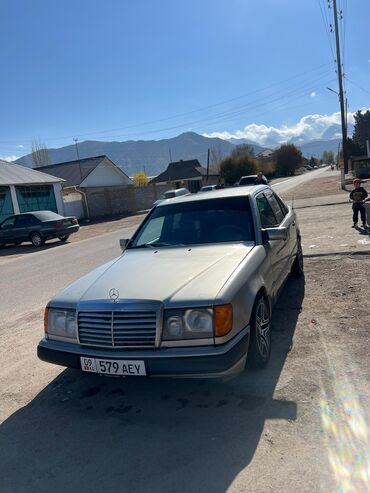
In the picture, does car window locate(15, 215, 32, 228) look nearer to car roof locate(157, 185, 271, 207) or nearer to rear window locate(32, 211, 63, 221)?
rear window locate(32, 211, 63, 221)

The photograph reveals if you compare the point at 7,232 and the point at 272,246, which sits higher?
the point at 272,246

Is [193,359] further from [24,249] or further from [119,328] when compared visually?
[24,249]

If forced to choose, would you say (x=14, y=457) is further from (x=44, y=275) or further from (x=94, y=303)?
(x=44, y=275)

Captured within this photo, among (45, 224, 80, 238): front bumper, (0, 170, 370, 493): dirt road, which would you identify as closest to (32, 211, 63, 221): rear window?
(45, 224, 80, 238): front bumper

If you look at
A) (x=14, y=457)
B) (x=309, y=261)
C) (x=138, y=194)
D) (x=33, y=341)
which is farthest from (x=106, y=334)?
(x=138, y=194)

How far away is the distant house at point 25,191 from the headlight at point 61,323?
2361 cm

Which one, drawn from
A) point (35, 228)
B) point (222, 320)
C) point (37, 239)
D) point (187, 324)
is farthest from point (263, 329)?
point (35, 228)

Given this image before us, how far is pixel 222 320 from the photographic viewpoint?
310cm

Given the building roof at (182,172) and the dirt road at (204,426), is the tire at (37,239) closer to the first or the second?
the dirt road at (204,426)

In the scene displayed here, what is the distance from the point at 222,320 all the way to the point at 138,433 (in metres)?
1.02

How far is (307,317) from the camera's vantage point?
5.09 metres

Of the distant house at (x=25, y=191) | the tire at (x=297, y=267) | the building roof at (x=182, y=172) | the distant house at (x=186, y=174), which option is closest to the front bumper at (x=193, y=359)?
the tire at (x=297, y=267)

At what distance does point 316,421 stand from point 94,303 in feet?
6.09

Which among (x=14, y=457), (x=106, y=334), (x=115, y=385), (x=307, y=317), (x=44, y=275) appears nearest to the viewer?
(x=14, y=457)
